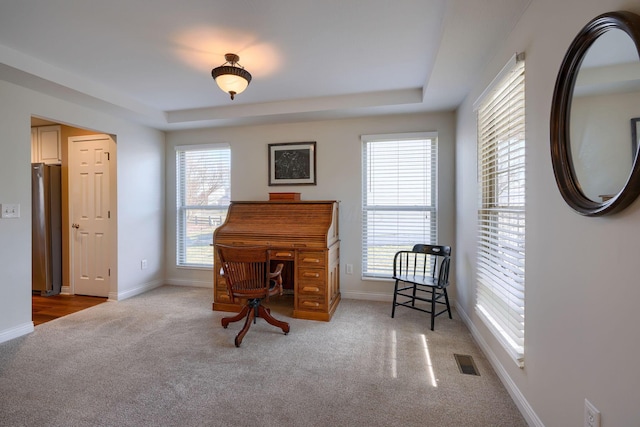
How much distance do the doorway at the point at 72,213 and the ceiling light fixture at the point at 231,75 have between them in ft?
7.22

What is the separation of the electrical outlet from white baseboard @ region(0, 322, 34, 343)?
13.5 ft

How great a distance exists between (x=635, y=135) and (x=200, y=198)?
435cm

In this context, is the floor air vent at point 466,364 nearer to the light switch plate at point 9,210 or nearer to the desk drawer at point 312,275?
the desk drawer at point 312,275

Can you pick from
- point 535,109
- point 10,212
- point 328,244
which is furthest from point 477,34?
point 10,212

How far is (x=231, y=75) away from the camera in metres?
2.28

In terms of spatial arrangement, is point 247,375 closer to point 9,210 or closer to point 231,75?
point 231,75

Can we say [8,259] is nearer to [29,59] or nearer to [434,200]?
[29,59]

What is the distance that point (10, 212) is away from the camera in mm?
2578

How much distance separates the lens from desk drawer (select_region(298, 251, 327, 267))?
2963 millimetres

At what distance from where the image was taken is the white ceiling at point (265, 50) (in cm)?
180

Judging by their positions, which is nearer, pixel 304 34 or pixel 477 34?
pixel 477 34

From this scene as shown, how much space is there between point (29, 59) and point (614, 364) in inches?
166

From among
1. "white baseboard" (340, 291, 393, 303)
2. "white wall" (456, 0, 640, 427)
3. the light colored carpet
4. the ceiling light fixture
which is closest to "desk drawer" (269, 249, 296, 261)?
the light colored carpet

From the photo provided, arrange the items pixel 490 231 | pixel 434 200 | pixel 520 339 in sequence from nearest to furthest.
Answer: pixel 520 339 < pixel 490 231 < pixel 434 200
